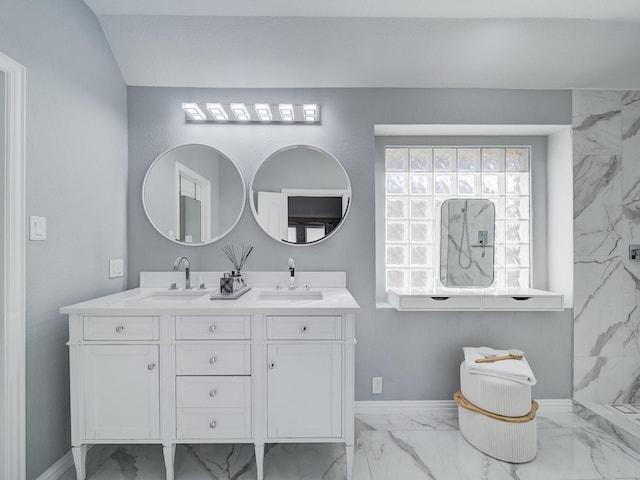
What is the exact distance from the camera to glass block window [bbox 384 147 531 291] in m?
2.64

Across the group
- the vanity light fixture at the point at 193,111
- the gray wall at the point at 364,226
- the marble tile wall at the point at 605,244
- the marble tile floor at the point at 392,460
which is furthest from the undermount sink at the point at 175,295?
the marble tile wall at the point at 605,244

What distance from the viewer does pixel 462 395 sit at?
2102 mm

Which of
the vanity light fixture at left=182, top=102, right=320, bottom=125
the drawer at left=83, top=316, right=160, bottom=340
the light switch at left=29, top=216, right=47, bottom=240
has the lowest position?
Answer: the drawer at left=83, top=316, right=160, bottom=340

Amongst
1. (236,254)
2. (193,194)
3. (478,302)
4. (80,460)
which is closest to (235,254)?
(236,254)

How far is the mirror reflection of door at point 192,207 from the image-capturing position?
2324 mm

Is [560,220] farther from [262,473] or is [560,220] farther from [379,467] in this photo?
[262,473]

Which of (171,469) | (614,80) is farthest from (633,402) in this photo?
(171,469)

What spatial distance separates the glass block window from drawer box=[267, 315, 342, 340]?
3.60ft

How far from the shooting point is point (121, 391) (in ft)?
5.38

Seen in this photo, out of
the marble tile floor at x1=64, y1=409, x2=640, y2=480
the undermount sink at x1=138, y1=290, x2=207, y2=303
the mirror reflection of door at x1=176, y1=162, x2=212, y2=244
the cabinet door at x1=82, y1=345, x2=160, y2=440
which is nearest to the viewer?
the cabinet door at x1=82, y1=345, x2=160, y2=440

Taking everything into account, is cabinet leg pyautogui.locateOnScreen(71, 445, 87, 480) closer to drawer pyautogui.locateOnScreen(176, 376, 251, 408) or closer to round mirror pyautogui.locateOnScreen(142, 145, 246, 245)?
drawer pyautogui.locateOnScreen(176, 376, 251, 408)

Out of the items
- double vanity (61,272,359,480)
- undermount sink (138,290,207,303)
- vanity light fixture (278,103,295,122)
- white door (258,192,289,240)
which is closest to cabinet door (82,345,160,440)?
double vanity (61,272,359,480)

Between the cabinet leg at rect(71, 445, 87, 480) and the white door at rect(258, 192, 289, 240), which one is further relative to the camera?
the white door at rect(258, 192, 289, 240)

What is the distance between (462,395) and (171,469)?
169 cm
